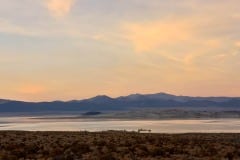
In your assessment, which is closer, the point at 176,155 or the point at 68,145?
the point at 176,155

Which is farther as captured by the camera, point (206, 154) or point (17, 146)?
point (17, 146)

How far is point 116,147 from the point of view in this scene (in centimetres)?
3375

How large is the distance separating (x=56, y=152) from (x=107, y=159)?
4605 millimetres

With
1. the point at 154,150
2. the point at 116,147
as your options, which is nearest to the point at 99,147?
the point at 116,147

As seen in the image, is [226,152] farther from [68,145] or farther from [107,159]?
[68,145]

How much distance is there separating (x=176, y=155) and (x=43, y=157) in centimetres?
721

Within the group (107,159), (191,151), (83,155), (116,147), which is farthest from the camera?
(116,147)

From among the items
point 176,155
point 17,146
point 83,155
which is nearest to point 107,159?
point 83,155

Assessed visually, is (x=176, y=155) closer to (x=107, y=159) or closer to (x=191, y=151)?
(x=191, y=151)

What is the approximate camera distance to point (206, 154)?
30.3m

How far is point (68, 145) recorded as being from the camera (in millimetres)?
35031

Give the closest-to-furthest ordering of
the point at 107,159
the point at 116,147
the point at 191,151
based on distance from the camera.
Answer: the point at 107,159 → the point at 191,151 → the point at 116,147

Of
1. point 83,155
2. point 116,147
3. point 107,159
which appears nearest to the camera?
point 107,159

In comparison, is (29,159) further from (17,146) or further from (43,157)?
(17,146)
